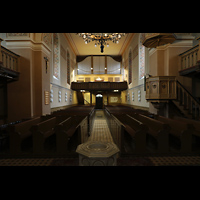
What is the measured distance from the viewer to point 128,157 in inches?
118

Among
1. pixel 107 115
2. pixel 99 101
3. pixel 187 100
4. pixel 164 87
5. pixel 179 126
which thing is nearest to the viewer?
pixel 179 126

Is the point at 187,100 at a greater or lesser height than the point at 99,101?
greater

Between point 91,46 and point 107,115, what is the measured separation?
32.4ft

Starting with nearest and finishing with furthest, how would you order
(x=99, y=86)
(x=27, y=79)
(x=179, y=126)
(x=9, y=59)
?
(x=179, y=126) → (x=9, y=59) → (x=27, y=79) → (x=99, y=86)

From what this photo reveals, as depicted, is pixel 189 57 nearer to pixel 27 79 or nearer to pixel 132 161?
pixel 132 161

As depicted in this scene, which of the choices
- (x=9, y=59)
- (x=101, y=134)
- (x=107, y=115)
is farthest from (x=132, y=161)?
(x=9, y=59)

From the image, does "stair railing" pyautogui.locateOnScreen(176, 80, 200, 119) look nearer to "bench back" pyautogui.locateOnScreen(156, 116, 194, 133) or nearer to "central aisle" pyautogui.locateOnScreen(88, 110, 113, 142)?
"bench back" pyautogui.locateOnScreen(156, 116, 194, 133)

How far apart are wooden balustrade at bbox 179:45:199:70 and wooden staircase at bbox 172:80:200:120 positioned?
1014 millimetres

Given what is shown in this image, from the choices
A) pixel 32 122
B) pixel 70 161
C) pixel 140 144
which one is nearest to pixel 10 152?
pixel 32 122

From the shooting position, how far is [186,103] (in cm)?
549

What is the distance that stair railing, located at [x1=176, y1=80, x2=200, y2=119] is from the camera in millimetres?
4977

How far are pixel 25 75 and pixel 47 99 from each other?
5.51 ft

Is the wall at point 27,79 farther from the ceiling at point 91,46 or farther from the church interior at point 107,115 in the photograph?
the ceiling at point 91,46
